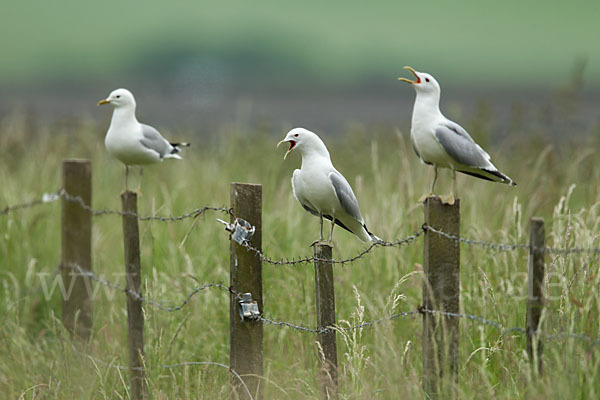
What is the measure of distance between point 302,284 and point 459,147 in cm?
175

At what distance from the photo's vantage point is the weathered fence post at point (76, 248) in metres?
5.25

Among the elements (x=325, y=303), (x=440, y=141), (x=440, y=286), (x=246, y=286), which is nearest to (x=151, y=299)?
(x=246, y=286)

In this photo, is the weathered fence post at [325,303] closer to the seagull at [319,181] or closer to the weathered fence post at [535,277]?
the seagull at [319,181]

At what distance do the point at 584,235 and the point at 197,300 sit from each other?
8.30ft

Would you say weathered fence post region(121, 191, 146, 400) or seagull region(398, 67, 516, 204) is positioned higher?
seagull region(398, 67, 516, 204)

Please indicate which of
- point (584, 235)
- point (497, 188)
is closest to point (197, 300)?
point (584, 235)

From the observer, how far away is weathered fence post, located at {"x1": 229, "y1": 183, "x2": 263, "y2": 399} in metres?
3.69

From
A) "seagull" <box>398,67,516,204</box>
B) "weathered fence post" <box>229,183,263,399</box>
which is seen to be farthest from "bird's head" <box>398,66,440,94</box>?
"weathered fence post" <box>229,183,263,399</box>

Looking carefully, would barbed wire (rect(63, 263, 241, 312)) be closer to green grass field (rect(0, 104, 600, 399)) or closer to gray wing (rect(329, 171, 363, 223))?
green grass field (rect(0, 104, 600, 399))

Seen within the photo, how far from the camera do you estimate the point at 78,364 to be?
4.52m

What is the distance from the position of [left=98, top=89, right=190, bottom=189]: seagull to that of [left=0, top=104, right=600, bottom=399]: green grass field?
1.79ft

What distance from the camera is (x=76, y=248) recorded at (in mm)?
5332

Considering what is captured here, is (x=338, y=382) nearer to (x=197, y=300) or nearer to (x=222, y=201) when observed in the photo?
(x=197, y=300)

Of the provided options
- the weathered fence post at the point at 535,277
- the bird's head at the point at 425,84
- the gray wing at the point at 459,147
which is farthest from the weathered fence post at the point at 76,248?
the weathered fence post at the point at 535,277
